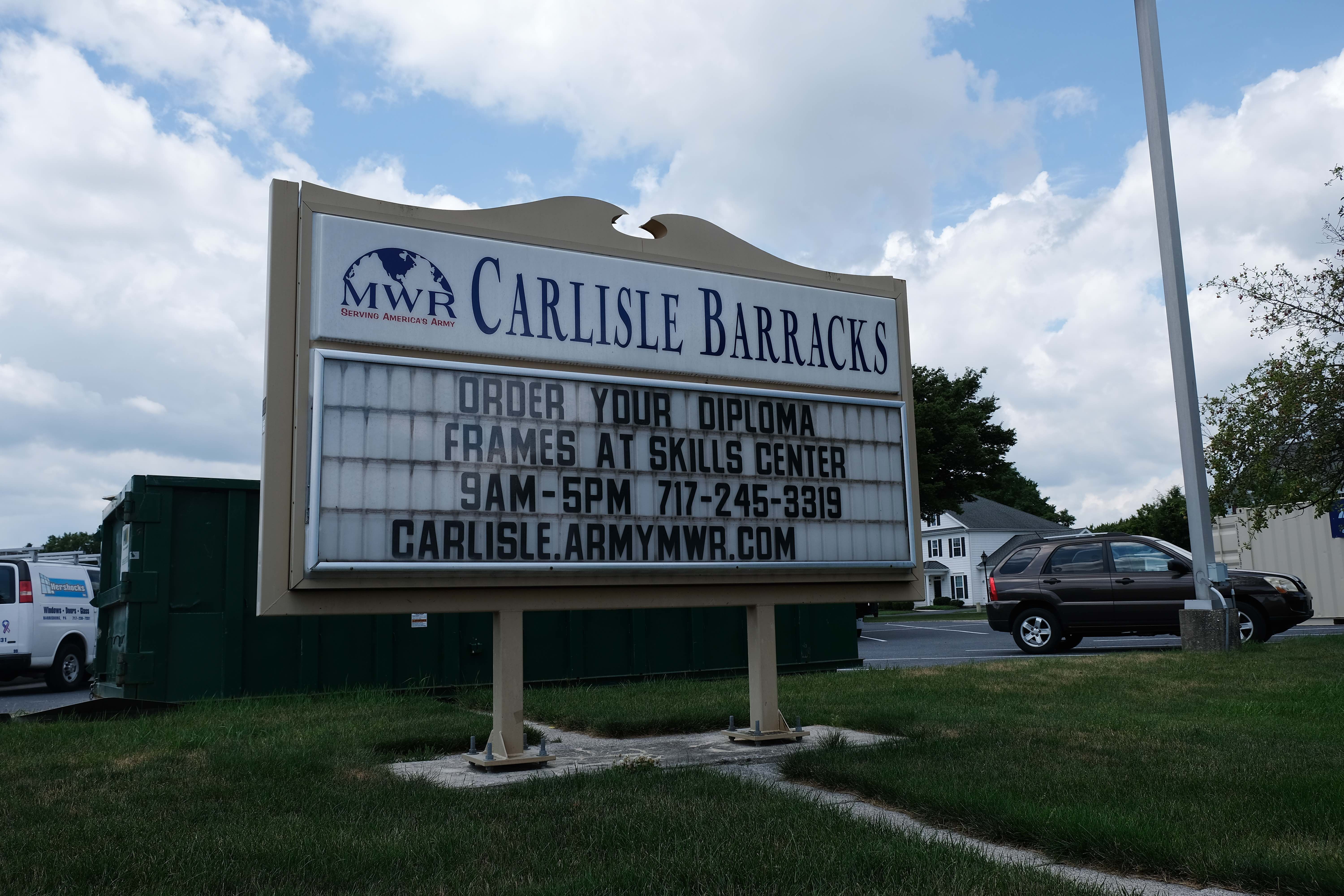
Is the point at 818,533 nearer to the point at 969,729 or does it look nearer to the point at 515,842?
the point at 969,729

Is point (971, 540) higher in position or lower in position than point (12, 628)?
higher

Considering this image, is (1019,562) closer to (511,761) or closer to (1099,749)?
(1099,749)

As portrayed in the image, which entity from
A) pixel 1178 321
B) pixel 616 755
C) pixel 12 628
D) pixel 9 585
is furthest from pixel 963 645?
pixel 9 585

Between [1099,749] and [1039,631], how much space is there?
1004cm

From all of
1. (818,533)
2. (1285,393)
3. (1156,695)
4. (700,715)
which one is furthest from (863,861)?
(1285,393)

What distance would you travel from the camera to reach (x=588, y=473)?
247 inches

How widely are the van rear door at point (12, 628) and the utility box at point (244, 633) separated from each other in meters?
4.07

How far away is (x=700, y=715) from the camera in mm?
7887

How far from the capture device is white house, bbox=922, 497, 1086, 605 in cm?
6544

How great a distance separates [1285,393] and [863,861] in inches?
506

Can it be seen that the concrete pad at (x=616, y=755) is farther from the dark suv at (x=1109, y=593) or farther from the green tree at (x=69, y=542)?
the green tree at (x=69, y=542)

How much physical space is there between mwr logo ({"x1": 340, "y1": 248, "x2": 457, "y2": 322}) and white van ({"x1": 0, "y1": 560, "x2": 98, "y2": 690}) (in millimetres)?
9694

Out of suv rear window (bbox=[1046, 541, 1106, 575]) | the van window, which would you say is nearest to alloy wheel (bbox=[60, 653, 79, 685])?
Result: the van window

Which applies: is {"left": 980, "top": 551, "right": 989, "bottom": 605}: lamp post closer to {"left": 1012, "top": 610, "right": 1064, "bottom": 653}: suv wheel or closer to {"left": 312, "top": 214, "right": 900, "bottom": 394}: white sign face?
{"left": 1012, "top": 610, "right": 1064, "bottom": 653}: suv wheel
